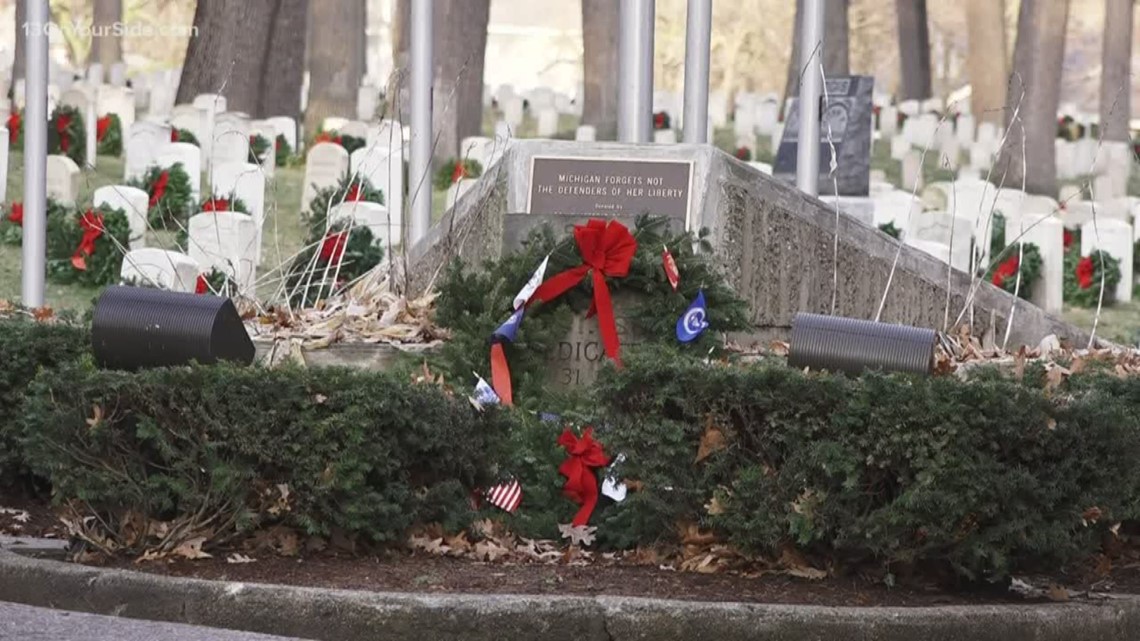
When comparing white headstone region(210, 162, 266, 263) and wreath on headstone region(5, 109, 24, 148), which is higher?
wreath on headstone region(5, 109, 24, 148)

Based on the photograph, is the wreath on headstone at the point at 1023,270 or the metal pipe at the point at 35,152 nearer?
the metal pipe at the point at 35,152

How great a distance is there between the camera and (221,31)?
86.3 feet

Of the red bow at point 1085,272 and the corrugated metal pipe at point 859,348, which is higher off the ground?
the corrugated metal pipe at point 859,348

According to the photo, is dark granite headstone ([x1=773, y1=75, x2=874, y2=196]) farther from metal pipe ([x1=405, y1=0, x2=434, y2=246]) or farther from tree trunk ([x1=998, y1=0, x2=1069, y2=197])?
metal pipe ([x1=405, y1=0, x2=434, y2=246])

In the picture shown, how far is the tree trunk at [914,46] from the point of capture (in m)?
42.5

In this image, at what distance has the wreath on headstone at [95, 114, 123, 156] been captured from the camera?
85.7 feet

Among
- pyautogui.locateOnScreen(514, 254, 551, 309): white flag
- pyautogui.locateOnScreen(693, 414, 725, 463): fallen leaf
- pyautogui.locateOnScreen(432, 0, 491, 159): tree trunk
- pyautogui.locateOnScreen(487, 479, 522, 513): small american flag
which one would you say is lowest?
pyautogui.locateOnScreen(487, 479, 522, 513): small american flag

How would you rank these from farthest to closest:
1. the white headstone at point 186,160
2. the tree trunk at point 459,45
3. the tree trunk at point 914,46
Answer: the tree trunk at point 914,46 < the tree trunk at point 459,45 < the white headstone at point 186,160

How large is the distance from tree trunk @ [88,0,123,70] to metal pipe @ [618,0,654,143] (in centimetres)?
2848

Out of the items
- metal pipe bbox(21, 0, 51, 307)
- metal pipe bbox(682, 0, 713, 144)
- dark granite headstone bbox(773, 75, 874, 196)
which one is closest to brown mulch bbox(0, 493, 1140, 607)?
metal pipe bbox(21, 0, 51, 307)

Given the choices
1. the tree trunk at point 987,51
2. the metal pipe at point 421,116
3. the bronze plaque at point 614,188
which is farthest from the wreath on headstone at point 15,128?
the tree trunk at point 987,51

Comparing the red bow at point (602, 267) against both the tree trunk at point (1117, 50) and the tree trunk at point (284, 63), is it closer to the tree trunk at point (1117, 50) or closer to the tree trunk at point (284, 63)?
the tree trunk at point (284, 63)

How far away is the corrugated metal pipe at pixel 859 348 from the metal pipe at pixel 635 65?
540cm

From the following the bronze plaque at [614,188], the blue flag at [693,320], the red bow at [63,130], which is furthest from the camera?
the red bow at [63,130]
